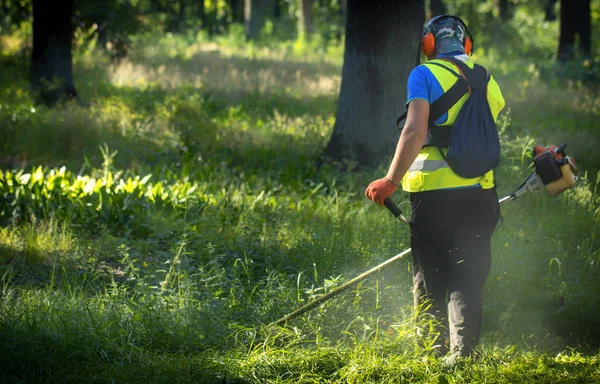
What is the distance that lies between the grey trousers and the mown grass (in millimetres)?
241

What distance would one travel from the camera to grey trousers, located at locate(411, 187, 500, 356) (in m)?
4.38

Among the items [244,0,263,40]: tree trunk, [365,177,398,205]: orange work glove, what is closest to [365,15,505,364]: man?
[365,177,398,205]: orange work glove

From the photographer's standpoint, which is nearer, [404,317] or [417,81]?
[417,81]

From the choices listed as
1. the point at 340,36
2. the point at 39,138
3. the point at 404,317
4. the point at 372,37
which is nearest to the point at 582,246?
the point at 404,317

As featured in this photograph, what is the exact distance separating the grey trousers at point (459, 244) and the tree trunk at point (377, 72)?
4570mm

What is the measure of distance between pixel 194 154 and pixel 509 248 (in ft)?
14.7

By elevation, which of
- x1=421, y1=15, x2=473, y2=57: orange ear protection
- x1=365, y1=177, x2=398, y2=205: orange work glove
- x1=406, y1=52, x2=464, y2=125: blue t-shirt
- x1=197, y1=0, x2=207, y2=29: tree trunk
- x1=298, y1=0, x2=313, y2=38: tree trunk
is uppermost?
x1=421, y1=15, x2=473, y2=57: orange ear protection

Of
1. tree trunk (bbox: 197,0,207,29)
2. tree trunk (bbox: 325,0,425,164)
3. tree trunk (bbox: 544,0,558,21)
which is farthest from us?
tree trunk (bbox: 544,0,558,21)

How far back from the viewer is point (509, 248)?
605 centimetres

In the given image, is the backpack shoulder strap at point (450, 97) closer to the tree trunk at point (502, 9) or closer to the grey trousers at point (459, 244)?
the grey trousers at point (459, 244)

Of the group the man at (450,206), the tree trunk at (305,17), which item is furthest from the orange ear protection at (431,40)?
the tree trunk at (305,17)

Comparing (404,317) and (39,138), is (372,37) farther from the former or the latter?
(404,317)

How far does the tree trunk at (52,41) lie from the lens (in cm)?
1295

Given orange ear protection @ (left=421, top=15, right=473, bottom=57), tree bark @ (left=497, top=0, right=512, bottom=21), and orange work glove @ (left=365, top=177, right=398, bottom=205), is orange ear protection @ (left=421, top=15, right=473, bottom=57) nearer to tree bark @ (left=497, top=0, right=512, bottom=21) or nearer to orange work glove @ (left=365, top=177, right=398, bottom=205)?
orange work glove @ (left=365, top=177, right=398, bottom=205)
